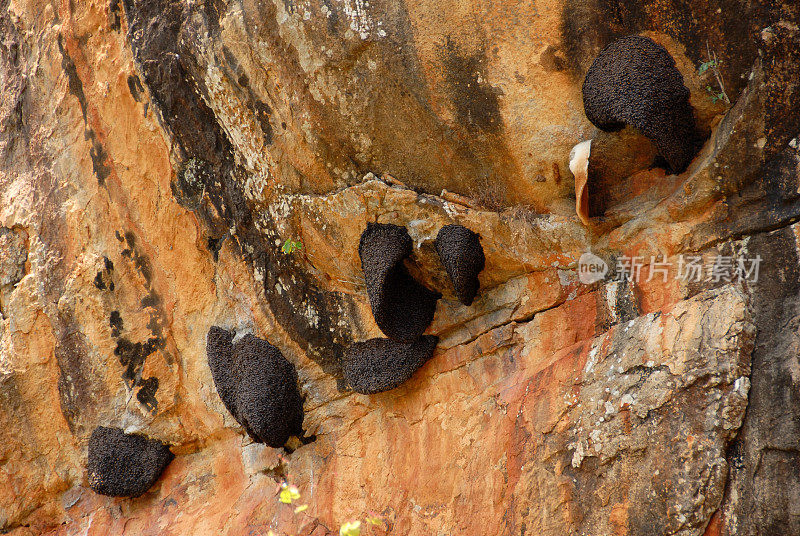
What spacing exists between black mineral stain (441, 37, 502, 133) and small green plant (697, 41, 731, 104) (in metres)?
1.20

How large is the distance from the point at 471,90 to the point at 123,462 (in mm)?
4259

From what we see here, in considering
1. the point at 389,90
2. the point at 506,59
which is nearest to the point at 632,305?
the point at 506,59

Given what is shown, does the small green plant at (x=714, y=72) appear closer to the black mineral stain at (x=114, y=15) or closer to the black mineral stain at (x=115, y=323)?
the black mineral stain at (x=114, y=15)

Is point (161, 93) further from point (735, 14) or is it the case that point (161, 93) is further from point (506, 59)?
point (735, 14)

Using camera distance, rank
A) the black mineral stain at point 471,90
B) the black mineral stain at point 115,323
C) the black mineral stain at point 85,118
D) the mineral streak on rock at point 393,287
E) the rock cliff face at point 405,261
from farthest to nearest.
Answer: the black mineral stain at point 115,323 → the black mineral stain at point 85,118 → the mineral streak on rock at point 393,287 → the black mineral stain at point 471,90 → the rock cliff face at point 405,261

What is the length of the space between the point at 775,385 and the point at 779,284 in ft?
1.79

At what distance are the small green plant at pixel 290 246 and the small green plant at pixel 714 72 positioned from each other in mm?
3014

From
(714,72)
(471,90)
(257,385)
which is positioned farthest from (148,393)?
(714,72)

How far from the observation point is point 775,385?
130 inches

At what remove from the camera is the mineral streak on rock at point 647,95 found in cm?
372

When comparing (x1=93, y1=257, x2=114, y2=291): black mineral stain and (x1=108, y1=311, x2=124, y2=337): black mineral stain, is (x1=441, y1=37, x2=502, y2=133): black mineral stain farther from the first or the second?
(x1=108, y1=311, x2=124, y2=337): black mineral stain

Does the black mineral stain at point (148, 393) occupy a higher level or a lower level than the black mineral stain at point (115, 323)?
lower

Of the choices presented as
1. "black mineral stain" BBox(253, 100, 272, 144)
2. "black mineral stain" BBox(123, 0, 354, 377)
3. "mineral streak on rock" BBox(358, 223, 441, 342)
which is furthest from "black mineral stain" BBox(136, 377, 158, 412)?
"black mineral stain" BBox(253, 100, 272, 144)

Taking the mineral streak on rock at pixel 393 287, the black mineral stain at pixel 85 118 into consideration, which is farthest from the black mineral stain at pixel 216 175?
the black mineral stain at pixel 85 118
